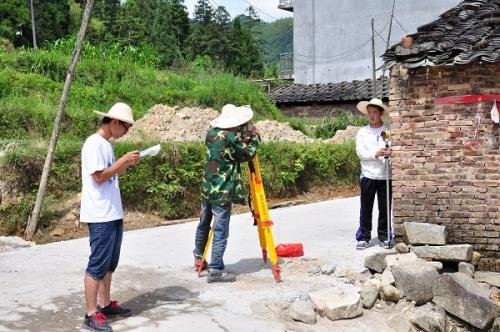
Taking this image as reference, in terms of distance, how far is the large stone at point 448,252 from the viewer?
701 centimetres

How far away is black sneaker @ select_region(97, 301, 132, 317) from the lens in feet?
17.4

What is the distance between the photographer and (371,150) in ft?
25.4

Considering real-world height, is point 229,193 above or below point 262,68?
below

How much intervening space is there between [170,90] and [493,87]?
1377cm

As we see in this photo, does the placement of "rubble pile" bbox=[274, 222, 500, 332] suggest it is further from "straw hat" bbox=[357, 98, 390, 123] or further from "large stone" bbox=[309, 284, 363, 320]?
"straw hat" bbox=[357, 98, 390, 123]

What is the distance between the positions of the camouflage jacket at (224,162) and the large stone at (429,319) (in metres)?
2.19

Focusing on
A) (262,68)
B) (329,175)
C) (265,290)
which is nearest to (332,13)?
(329,175)

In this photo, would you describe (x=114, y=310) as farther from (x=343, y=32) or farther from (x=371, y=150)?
(x=343, y=32)

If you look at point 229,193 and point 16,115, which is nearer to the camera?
point 229,193

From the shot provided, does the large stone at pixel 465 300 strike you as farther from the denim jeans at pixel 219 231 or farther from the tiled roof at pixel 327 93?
the tiled roof at pixel 327 93

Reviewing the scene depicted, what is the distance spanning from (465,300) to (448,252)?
967 millimetres

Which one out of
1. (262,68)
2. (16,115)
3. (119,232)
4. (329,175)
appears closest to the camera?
(119,232)

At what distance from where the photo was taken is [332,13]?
30.3 meters

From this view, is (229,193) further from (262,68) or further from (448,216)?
(262,68)
